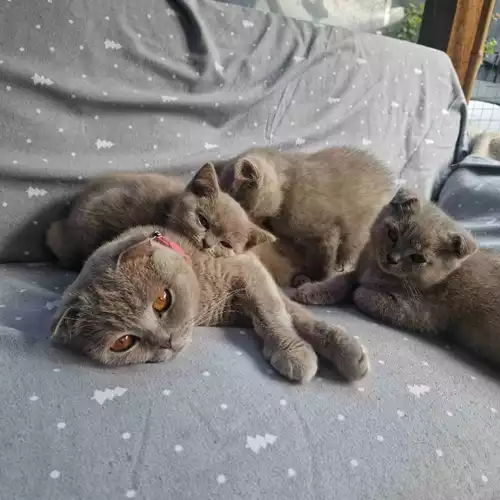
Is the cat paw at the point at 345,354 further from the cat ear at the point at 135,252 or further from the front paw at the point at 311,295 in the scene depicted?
the cat ear at the point at 135,252

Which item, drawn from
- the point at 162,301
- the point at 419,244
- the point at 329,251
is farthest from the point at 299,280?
the point at 162,301

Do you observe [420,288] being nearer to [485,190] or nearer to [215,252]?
[215,252]

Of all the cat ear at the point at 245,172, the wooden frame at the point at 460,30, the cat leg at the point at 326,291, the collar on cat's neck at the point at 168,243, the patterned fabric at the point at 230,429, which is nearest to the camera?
the patterned fabric at the point at 230,429

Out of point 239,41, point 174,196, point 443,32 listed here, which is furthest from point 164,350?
point 443,32

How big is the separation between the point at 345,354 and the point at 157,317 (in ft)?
1.17

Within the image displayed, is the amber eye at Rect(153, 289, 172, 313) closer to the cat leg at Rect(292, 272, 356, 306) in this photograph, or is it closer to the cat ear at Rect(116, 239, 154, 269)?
the cat ear at Rect(116, 239, 154, 269)

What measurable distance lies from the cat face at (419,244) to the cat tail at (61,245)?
0.80 metres

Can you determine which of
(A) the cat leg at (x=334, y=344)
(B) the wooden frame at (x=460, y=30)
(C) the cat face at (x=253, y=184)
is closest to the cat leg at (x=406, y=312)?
(A) the cat leg at (x=334, y=344)

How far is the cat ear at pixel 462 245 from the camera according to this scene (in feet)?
3.78

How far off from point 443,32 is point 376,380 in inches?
73.3

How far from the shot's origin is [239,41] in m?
1.63

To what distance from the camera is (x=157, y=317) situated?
2.94ft

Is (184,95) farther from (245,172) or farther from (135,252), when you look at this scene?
(135,252)

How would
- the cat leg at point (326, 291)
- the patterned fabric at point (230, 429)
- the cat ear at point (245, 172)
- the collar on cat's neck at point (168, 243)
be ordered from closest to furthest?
1. the patterned fabric at point (230, 429)
2. the collar on cat's neck at point (168, 243)
3. the cat leg at point (326, 291)
4. the cat ear at point (245, 172)
